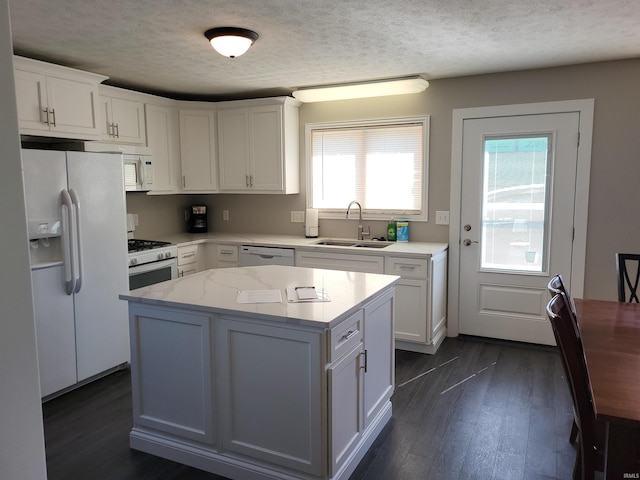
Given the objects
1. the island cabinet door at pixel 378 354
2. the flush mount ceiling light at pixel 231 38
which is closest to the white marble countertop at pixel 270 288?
the island cabinet door at pixel 378 354

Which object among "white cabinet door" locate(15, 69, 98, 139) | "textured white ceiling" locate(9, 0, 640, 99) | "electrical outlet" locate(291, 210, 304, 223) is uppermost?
"textured white ceiling" locate(9, 0, 640, 99)

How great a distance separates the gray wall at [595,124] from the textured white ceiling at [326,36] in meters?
0.14

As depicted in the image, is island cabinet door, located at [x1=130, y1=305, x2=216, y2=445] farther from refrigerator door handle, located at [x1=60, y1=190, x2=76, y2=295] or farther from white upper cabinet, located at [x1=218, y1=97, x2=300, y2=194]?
white upper cabinet, located at [x1=218, y1=97, x2=300, y2=194]

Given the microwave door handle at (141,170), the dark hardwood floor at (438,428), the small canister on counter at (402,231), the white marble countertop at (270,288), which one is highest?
the microwave door handle at (141,170)

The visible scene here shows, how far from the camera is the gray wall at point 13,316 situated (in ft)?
3.16

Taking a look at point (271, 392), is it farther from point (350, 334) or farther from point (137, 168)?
point (137, 168)

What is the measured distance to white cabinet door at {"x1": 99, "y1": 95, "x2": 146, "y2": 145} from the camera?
3.96 meters

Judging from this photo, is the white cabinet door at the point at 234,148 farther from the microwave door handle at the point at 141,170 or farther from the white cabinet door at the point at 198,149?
the microwave door handle at the point at 141,170

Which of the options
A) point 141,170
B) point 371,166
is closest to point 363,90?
point 371,166

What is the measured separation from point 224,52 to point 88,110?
51.4 inches

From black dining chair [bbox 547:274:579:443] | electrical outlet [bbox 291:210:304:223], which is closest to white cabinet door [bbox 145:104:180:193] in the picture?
electrical outlet [bbox 291:210:304:223]

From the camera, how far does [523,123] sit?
3.86 metres

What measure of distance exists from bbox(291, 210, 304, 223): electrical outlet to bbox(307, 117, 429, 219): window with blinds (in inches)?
6.5

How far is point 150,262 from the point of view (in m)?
3.98
